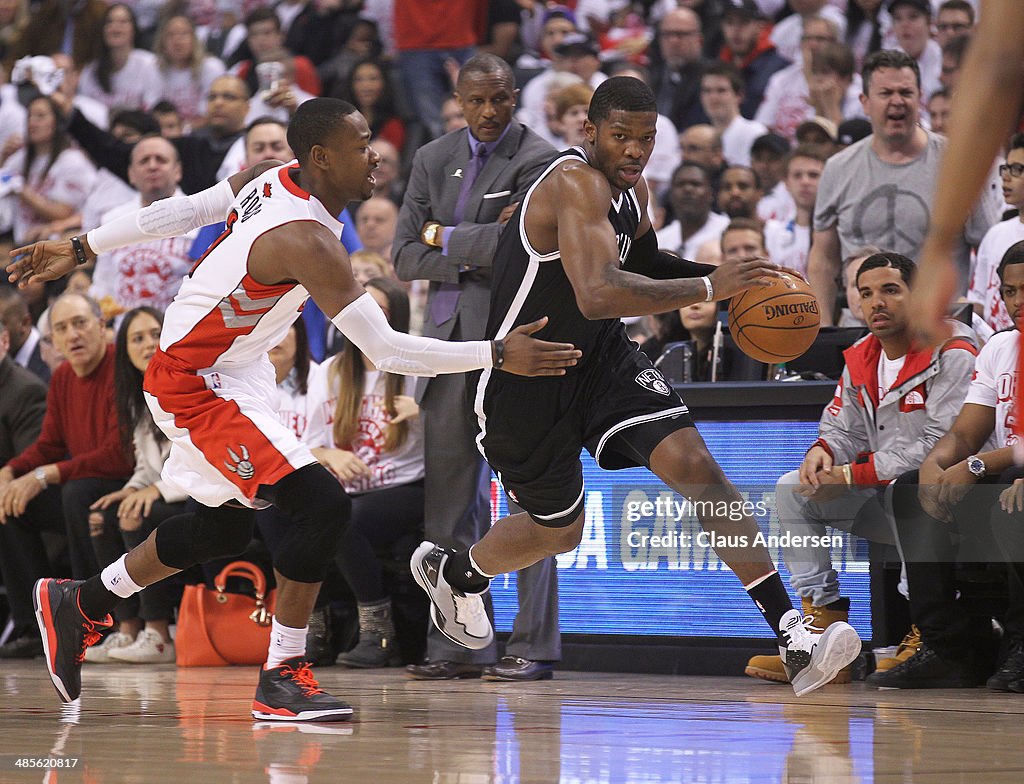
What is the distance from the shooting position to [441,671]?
6266mm

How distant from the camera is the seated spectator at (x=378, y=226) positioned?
970 centimetres

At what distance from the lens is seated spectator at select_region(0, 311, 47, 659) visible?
26.2ft

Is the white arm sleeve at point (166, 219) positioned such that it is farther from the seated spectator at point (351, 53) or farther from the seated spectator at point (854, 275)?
the seated spectator at point (351, 53)

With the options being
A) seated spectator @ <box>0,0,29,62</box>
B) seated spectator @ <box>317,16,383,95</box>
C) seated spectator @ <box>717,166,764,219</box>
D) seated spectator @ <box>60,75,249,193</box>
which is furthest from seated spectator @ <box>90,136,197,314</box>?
seated spectator @ <box>0,0,29,62</box>

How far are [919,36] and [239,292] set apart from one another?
21.7 ft

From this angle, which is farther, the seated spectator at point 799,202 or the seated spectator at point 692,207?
the seated spectator at point 692,207

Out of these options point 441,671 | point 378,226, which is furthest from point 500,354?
point 378,226

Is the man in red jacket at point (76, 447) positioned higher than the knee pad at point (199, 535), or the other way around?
the man in red jacket at point (76, 447)

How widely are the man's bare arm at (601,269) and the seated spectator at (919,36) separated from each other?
553cm

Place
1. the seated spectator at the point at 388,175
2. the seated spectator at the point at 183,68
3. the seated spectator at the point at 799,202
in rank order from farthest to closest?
the seated spectator at the point at 183,68, the seated spectator at the point at 388,175, the seated spectator at the point at 799,202

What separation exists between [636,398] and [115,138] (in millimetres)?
7360

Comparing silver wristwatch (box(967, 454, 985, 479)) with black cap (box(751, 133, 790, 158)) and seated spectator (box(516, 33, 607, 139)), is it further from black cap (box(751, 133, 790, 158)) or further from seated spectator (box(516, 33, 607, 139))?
seated spectator (box(516, 33, 607, 139))

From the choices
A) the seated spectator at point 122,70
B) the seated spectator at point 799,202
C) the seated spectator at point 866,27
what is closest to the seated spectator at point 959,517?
the seated spectator at point 799,202

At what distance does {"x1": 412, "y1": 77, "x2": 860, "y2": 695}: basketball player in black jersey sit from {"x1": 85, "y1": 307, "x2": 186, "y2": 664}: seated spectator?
8.62ft
